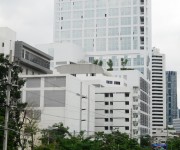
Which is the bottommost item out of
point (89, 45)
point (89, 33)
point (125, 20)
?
point (89, 45)

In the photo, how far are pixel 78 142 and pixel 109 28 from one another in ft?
364

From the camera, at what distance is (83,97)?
98.6 metres

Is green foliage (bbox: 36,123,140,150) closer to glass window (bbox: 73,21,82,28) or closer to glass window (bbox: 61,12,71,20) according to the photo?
glass window (bbox: 73,21,82,28)

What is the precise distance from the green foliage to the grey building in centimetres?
1981

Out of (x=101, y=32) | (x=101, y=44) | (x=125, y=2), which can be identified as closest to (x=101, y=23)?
(x=101, y=32)

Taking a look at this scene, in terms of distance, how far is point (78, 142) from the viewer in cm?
5466

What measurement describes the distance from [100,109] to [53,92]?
29.4 meters

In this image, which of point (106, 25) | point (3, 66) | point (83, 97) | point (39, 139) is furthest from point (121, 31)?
point (3, 66)

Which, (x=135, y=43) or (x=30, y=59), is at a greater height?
(x=135, y=43)

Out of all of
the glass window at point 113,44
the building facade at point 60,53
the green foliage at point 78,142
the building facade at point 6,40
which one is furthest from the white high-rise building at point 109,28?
the green foliage at point 78,142

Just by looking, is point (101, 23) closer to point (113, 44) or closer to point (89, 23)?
point (89, 23)

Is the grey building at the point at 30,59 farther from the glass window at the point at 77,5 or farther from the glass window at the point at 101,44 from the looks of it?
the glass window at the point at 77,5

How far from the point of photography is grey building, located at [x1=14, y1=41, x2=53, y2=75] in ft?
303

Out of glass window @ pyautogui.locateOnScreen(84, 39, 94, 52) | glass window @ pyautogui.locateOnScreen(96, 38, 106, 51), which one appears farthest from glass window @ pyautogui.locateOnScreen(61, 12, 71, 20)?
glass window @ pyautogui.locateOnScreen(96, 38, 106, 51)
